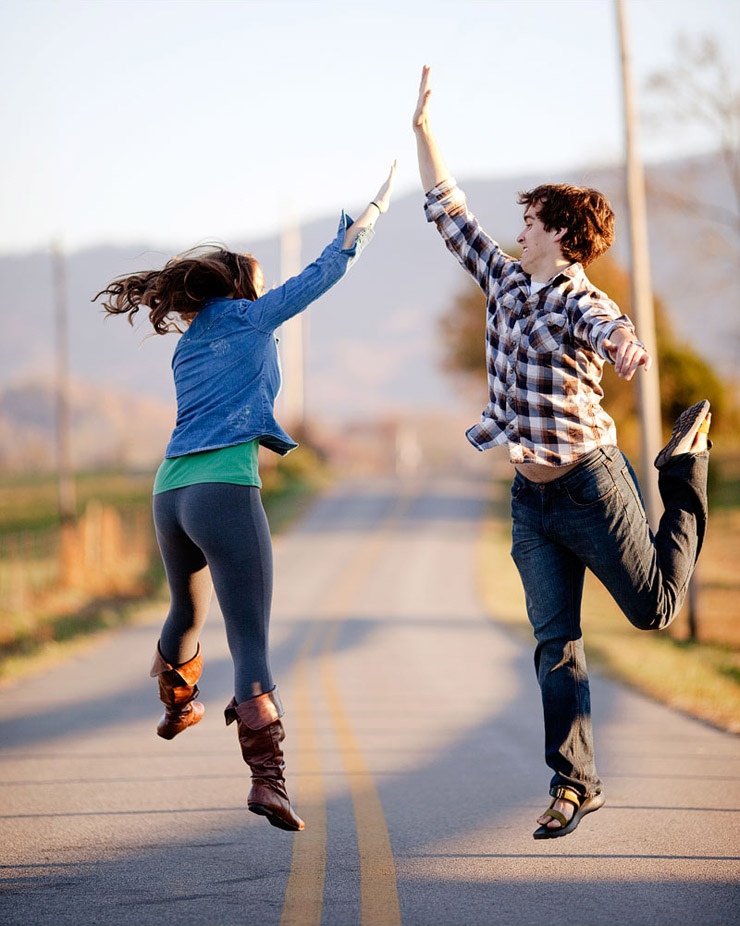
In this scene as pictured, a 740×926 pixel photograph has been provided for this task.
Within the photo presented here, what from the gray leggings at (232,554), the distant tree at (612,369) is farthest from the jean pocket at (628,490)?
the distant tree at (612,369)

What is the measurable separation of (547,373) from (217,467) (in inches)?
52.1

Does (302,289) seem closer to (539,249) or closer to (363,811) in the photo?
(539,249)

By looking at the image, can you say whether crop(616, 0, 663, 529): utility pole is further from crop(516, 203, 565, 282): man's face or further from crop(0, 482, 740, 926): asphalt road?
crop(516, 203, 565, 282): man's face

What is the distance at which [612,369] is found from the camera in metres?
35.9

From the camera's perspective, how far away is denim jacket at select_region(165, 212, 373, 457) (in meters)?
4.65

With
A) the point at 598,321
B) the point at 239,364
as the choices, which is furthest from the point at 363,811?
the point at 598,321

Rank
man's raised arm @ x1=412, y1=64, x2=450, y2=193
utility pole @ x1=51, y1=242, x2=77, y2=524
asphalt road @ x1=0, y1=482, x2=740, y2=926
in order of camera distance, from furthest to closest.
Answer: utility pole @ x1=51, y1=242, x2=77, y2=524 < man's raised arm @ x1=412, y1=64, x2=450, y2=193 < asphalt road @ x1=0, y1=482, x2=740, y2=926

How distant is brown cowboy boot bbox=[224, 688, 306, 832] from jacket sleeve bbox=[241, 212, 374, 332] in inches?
59.5

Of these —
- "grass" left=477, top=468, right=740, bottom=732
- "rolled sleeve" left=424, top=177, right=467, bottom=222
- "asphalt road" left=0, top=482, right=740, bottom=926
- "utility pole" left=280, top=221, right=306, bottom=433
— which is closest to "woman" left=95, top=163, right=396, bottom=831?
"rolled sleeve" left=424, top=177, right=467, bottom=222

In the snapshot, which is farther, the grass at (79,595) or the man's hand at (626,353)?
the grass at (79,595)

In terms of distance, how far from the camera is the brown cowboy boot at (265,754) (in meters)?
4.61

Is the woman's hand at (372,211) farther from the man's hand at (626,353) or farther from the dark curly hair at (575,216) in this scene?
the man's hand at (626,353)

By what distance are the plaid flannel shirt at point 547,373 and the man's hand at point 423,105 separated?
88 centimetres

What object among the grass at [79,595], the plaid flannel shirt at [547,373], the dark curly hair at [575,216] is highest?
the dark curly hair at [575,216]
